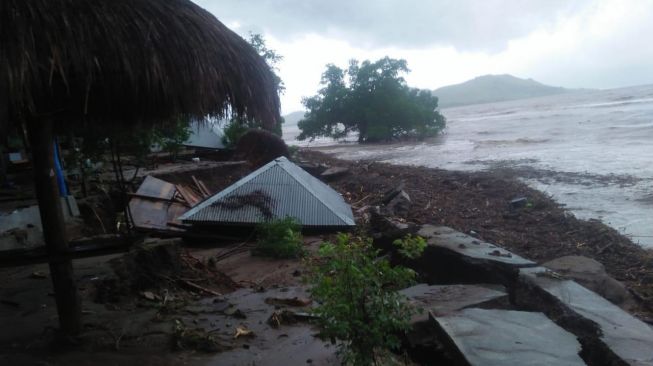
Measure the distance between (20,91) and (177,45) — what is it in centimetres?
98

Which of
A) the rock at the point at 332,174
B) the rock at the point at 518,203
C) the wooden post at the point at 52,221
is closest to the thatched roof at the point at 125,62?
the wooden post at the point at 52,221

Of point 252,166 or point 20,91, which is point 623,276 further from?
point 252,166

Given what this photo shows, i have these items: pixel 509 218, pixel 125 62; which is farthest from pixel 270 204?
pixel 125 62

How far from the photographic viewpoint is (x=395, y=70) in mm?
30000

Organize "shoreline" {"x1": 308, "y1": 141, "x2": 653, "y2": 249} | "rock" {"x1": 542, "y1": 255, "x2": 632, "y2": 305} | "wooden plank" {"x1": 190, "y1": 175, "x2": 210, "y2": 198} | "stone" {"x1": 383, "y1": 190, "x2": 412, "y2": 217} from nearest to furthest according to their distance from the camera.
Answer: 1. "rock" {"x1": 542, "y1": 255, "x2": 632, "y2": 305}
2. "shoreline" {"x1": 308, "y1": 141, "x2": 653, "y2": 249}
3. "stone" {"x1": 383, "y1": 190, "x2": 412, "y2": 217}
4. "wooden plank" {"x1": 190, "y1": 175, "x2": 210, "y2": 198}

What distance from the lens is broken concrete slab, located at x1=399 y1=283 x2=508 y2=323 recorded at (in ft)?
11.1

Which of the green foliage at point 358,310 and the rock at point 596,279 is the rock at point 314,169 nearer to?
the rock at point 596,279

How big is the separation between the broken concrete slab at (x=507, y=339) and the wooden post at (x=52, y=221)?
7.64 ft

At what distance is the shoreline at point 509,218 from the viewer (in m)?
5.51

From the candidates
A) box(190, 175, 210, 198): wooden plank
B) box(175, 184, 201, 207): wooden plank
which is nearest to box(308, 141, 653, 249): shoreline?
box(175, 184, 201, 207): wooden plank

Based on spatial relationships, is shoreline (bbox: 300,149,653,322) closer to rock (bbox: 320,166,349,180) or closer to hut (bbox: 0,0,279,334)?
rock (bbox: 320,166,349,180)

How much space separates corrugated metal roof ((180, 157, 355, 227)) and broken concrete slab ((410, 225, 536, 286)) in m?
2.24

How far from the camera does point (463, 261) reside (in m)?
4.39

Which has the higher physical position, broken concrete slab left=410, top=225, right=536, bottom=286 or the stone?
broken concrete slab left=410, top=225, right=536, bottom=286
